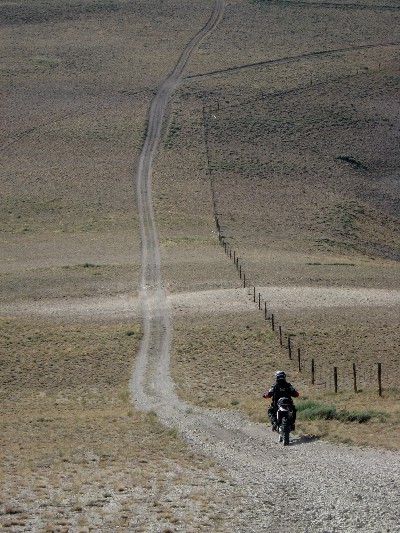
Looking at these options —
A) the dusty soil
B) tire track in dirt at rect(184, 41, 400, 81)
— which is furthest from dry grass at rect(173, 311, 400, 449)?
tire track in dirt at rect(184, 41, 400, 81)

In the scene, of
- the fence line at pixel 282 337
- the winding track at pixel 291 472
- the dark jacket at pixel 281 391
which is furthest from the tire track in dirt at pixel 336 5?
the dark jacket at pixel 281 391

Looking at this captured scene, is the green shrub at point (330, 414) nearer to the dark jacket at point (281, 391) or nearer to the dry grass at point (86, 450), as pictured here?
the dark jacket at point (281, 391)

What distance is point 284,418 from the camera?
60.5ft

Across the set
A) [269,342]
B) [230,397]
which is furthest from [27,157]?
[230,397]

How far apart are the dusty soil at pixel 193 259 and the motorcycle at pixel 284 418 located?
46 centimetres

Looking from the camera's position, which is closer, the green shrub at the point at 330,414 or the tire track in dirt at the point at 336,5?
the green shrub at the point at 330,414

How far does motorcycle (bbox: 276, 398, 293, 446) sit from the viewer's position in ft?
60.2

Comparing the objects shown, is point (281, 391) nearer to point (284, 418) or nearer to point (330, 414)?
point (284, 418)

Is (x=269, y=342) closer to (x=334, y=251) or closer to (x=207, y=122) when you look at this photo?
(x=334, y=251)

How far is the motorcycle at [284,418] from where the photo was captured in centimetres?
1836

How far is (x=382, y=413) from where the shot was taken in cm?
2055

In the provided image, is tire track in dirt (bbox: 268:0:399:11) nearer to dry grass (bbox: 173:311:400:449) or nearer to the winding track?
dry grass (bbox: 173:311:400:449)

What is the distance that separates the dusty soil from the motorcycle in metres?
0.46

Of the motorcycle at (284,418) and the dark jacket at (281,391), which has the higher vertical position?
the dark jacket at (281,391)
